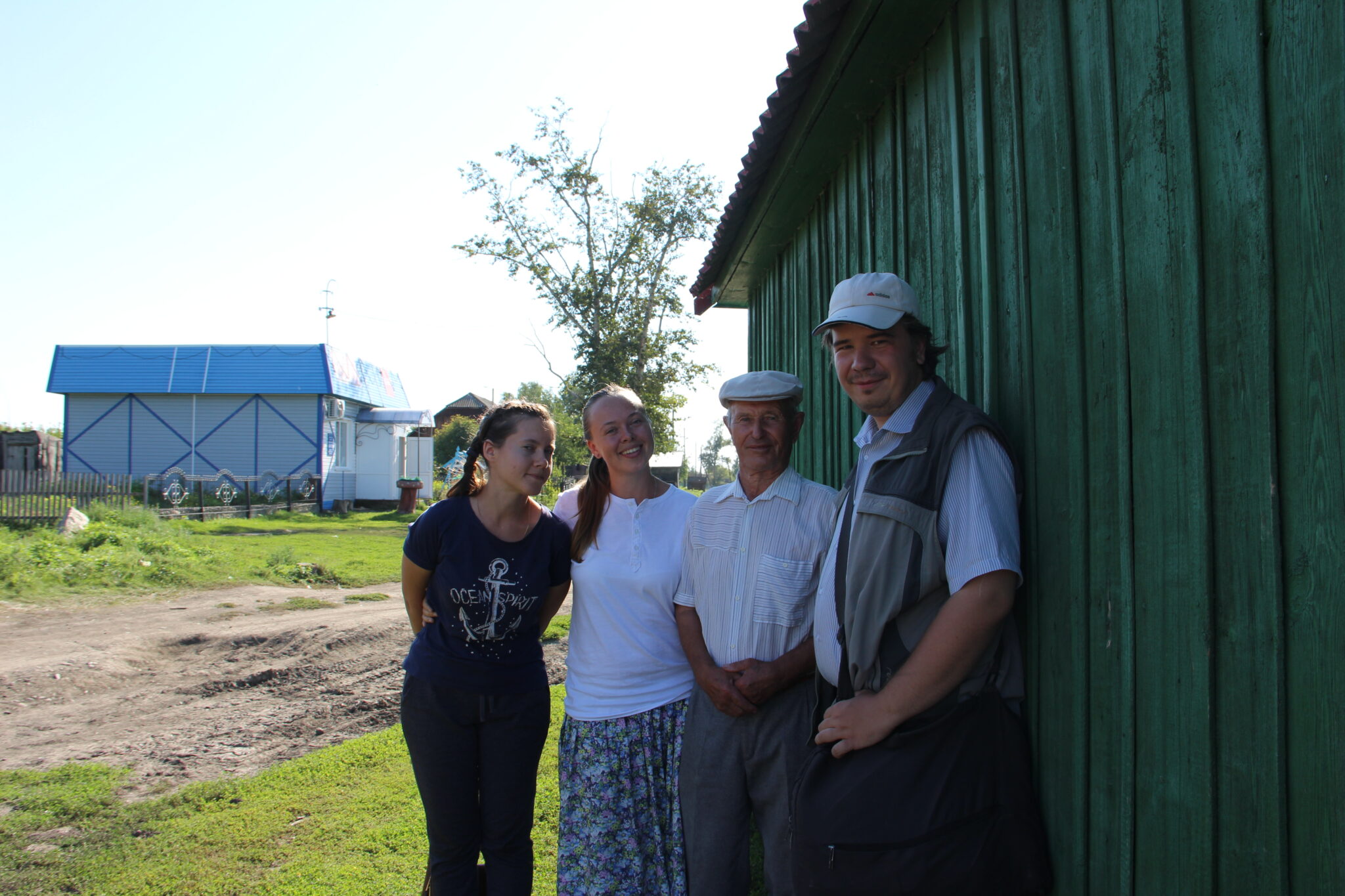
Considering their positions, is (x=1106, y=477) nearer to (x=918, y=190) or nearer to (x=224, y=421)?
(x=918, y=190)

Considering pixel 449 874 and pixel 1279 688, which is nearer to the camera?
pixel 1279 688

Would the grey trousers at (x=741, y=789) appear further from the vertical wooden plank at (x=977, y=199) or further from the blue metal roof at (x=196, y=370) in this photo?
the blue metal roof at (x=196, y=370)

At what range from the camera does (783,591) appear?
253 centimetres

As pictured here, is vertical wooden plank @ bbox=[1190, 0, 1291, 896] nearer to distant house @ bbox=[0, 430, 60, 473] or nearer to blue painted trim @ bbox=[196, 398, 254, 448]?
blue painted trim @ bbox=[196, 398, 254, 448]

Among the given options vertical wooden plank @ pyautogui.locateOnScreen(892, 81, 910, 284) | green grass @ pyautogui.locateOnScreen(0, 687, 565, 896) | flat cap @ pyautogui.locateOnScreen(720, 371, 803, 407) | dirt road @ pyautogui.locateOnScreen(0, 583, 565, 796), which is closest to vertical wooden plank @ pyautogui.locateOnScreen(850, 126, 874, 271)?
vertical wooden plank @ pyautogui.locateOnScreen(892, 81, 910, 284)

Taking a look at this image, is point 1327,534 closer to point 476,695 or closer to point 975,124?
point 975,124

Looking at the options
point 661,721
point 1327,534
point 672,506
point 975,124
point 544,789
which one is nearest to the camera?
point 1327,534

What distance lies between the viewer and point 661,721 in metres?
2.86

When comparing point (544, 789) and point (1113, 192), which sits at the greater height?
point (1113, 192)

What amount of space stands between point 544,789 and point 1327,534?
425 centimetres

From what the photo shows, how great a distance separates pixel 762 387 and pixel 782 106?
1.54 m

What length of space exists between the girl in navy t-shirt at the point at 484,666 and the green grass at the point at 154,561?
9.78 m

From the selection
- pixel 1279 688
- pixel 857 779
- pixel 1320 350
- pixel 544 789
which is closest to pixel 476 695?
pixel 857 779

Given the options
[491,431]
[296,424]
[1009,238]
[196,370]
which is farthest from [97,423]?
[1009,238]
